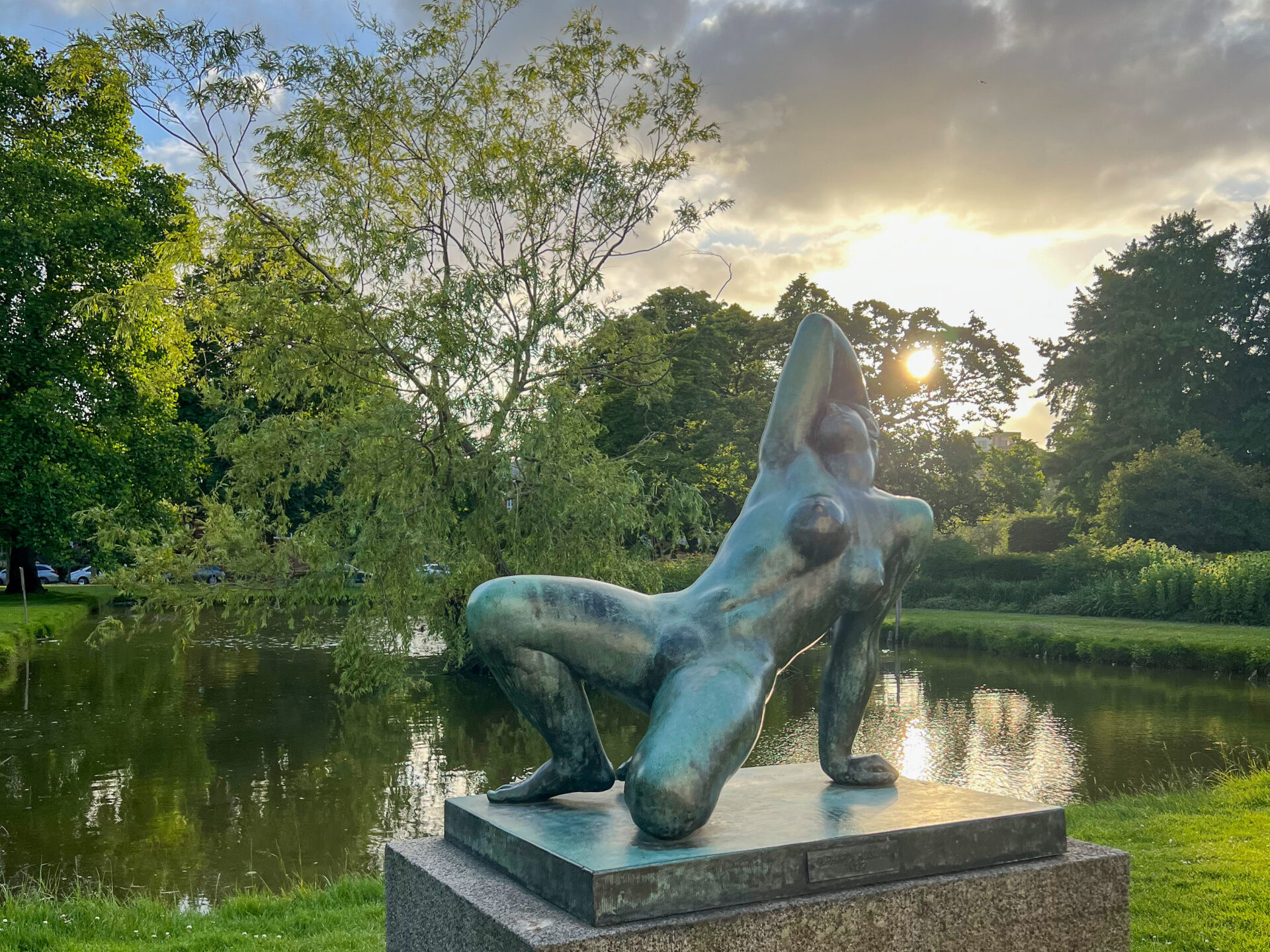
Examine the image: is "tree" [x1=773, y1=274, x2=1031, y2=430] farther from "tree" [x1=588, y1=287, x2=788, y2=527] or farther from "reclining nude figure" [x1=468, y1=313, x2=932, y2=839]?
"reclining nude figure" [x1=468, y1=313, x2=932, y2=839]

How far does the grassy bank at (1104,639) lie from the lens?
19344 mm

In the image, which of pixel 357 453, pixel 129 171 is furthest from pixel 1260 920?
pixel 129 171

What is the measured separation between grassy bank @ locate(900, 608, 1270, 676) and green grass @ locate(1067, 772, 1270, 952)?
36.0 feet

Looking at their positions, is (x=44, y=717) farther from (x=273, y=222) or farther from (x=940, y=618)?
(x=940, y=618)

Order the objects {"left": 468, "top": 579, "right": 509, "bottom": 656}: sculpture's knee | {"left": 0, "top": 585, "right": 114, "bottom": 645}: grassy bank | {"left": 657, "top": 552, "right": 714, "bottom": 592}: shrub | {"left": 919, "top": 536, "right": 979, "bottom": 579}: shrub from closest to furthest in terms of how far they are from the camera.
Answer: {"left": 468, "top": 579, "right": 509, "bottom": 656}: sculpture's knee, {"left": 0, "top": 585, "right": 114, "bottom": 645}: grassy bank, {"left": 657, "top": 552, "right": 714, "bottom": 592}: shrub, {"left": 919, "top": 536, "right": 979, "bottom": 579}: shrub

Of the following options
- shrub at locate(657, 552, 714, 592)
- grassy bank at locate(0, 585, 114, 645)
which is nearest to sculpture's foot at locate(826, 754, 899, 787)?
grassy bank at locate(0, 585, 114, 645)

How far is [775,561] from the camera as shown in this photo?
149 inches

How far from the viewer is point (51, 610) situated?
2716 centimetres

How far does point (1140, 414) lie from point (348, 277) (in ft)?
115

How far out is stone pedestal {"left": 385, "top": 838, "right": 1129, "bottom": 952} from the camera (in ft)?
9.77

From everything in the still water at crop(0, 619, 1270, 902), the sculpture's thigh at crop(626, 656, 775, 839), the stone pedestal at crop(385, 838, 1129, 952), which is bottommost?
the still water at crop(0, 619, 1270, 902)

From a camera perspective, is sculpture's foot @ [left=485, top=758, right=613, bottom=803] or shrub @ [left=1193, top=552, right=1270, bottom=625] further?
shrub @ [left=1193, top=552, right=1270, bottom=625]

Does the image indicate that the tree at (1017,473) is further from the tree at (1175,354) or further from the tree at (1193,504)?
the tree at (1193,504)

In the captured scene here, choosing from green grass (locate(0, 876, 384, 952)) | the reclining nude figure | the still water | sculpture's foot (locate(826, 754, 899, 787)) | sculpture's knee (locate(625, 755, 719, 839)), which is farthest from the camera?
the still water
